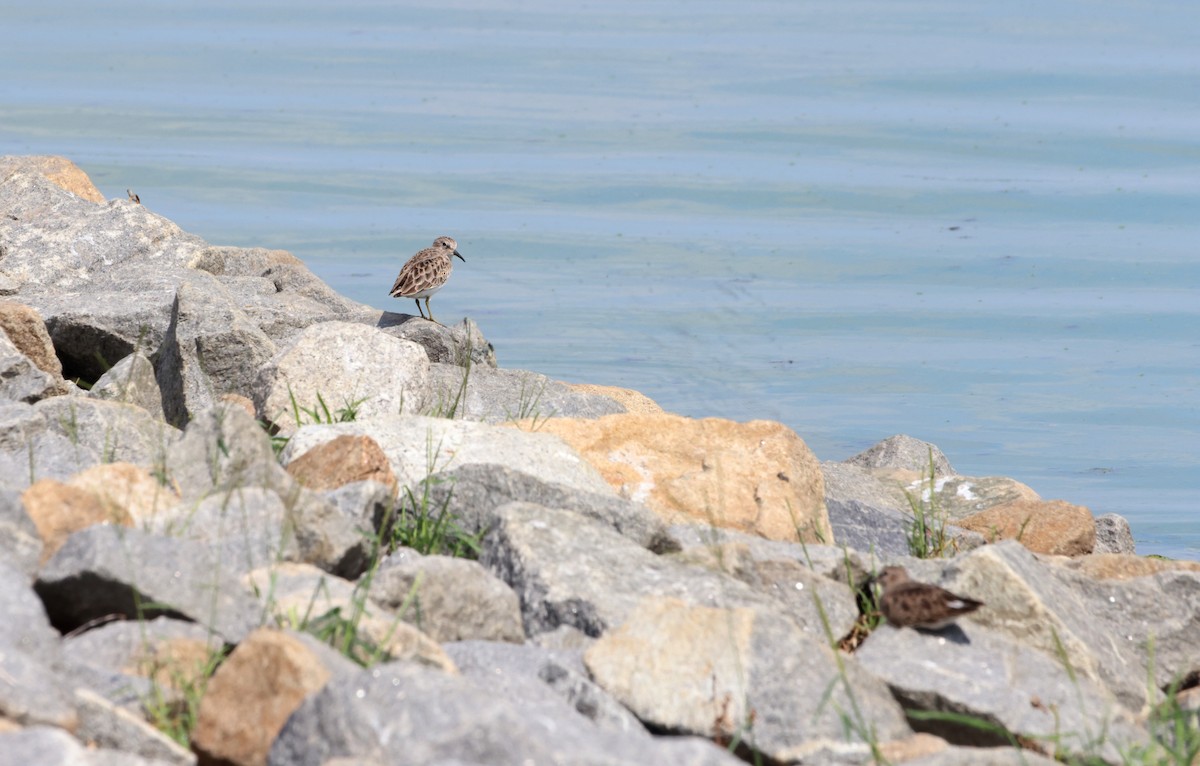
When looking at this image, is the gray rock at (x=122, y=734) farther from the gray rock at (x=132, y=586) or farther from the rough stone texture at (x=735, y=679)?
the rough stone texture at (x=735, y=679)

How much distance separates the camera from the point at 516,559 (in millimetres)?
4148

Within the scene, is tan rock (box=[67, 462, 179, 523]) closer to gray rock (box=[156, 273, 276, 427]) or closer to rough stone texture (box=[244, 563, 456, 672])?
rough stone texture (box=[244, 563, 456, 672])

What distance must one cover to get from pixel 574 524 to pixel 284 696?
1334mm

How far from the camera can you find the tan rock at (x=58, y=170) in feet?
35.3

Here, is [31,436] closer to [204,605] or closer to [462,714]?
[204,605]

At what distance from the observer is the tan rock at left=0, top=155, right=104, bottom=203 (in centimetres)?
1076

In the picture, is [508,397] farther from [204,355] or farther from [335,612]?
[335,612]

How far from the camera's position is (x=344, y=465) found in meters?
4.65

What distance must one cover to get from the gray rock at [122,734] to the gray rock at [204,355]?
304cm

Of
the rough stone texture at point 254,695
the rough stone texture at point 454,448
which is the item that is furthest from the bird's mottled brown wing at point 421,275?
the rough stone texture at point 254,695

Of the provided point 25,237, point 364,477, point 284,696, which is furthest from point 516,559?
point 25,237

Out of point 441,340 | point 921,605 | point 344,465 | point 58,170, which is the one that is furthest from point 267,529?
point 58,170

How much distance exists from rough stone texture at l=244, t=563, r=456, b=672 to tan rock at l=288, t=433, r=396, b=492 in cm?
80

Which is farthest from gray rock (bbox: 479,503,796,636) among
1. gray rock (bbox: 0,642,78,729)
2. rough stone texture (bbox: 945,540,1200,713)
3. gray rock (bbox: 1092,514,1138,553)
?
gray rock (bbox: 1092,514,1138,553)
